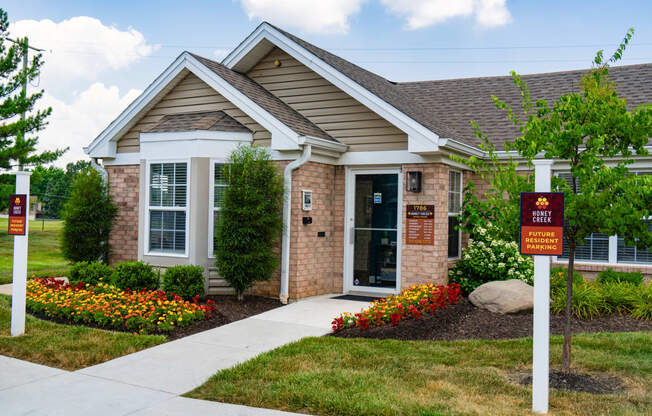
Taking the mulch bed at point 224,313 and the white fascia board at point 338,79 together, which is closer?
the mulch bed at point 224,313

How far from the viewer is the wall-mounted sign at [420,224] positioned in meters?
10.1

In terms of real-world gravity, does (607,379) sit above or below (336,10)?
below

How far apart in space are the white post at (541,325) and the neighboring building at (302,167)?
15.4 ft

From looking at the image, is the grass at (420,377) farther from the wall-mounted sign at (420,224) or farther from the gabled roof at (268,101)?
the gabled roof at (268,101)

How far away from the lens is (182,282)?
9.45 metres

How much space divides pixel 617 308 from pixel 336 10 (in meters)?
14.2

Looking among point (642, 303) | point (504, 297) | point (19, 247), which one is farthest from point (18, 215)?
point (642, 303)

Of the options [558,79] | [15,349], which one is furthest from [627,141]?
[558,79]

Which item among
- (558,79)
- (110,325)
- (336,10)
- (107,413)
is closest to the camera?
(107,413)

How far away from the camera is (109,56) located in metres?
24.6

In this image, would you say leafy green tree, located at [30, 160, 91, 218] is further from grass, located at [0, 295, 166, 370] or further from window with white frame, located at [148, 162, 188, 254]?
grass, located at [0, 295, 166, 370]

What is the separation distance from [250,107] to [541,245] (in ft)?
21.3

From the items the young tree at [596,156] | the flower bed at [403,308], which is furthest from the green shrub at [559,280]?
the young tree at [596,156]

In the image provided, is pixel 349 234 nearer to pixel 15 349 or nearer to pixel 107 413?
pixel 15 349
